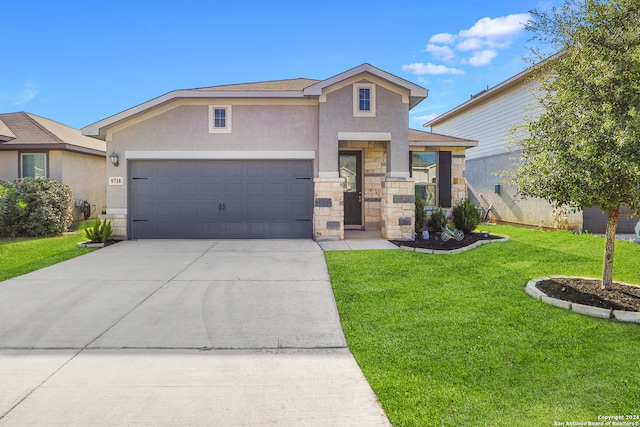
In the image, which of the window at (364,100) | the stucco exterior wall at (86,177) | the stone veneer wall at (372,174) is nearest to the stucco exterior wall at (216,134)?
the window at (364,100)

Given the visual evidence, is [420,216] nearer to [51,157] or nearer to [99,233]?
[99,233]

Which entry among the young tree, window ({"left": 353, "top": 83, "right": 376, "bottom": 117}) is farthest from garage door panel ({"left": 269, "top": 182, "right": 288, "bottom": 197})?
the young tree

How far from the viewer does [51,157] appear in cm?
1341

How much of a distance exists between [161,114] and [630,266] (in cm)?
1107

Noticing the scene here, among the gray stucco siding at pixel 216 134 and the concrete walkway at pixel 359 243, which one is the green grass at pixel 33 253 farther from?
the concrete walkway at pixel 359 243

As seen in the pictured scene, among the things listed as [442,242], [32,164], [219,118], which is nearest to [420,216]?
[442,242]

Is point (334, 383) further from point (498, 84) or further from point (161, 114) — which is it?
point (498, 84)

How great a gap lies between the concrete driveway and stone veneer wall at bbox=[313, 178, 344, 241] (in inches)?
129

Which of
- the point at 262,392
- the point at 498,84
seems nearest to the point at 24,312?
the point at 262,392

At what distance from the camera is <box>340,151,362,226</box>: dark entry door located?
37.7 feet

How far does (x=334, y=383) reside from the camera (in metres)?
2.85

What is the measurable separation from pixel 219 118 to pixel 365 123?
3.99m

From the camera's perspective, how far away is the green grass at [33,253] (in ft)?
22.9

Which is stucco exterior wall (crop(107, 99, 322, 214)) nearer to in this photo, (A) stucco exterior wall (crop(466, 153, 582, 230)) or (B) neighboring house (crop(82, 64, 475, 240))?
(B) neighboring house (crop(82, 64, 475, 240))
